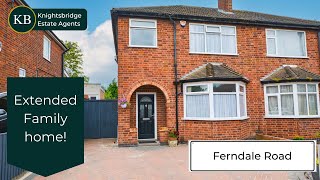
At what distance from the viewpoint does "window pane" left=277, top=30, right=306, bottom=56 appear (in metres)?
12.3

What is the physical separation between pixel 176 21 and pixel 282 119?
A: 6943mm

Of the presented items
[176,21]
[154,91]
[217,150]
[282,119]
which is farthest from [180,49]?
[217,150]

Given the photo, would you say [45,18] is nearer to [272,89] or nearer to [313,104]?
[272,89]

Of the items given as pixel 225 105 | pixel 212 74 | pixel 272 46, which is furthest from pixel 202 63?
pixel 272 46

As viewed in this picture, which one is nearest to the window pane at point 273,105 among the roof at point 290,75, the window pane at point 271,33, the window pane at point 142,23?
the roof at point 290,75

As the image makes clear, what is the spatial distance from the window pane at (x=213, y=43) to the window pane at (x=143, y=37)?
9.17 feet

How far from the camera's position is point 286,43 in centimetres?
1240

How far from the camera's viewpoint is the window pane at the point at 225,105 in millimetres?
10312

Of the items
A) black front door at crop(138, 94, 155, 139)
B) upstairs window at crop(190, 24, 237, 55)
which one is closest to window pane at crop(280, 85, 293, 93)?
A: upstairs window at crop(190, 24, 237, 55)

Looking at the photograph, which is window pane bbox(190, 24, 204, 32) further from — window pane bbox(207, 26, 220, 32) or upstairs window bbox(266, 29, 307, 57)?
upstairs window bbox(266, 29, 307, 57)

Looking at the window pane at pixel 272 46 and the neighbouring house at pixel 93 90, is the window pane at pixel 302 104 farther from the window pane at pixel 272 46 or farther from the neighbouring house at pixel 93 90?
the neighbouring house at pixel 93 90

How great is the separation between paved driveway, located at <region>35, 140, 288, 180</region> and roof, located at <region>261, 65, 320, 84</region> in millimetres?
5802

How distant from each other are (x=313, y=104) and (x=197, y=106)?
5791 mm

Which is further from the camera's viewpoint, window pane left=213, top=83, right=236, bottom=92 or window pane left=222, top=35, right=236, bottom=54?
window pane left=222, top=35, right=236, bottom=54
